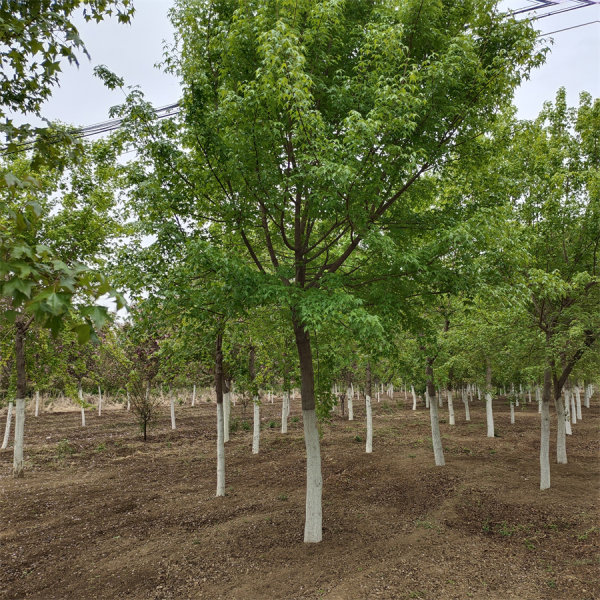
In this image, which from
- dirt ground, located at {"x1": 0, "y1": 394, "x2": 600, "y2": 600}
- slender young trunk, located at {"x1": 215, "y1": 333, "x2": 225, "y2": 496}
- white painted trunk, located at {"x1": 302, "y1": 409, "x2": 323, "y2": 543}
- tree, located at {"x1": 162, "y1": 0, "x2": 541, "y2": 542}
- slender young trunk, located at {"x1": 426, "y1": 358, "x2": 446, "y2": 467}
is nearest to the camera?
tree, located at {"x1": 162, "y1": 0, "x2": 541, "y2": 542}

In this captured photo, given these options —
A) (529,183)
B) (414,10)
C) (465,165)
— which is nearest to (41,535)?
(465,165)

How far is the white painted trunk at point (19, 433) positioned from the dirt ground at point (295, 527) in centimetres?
47

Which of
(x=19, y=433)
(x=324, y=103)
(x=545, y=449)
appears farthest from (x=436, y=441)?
(x=19, y=433)

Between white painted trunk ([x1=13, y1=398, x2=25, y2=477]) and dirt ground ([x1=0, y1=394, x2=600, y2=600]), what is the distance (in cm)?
47

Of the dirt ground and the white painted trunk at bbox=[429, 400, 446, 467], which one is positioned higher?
the white painted trunk at bbox=[429, 400, 446, 467]

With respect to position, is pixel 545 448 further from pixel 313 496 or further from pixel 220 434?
pixel 220 434

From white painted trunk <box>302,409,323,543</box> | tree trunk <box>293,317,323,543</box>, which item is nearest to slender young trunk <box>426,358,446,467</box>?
tree trunk <box>293,317,323,543</box>

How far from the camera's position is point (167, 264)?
6434 mm

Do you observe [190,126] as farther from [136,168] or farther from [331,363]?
[331,363]

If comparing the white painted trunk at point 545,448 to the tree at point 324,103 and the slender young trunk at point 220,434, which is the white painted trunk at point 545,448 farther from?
the slender young trunk at point 220,434

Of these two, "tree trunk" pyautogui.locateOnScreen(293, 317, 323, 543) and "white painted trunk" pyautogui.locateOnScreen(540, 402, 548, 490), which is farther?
"white painted trunk" pyautogui.locateOnScreen(540, 402, 548, 490)

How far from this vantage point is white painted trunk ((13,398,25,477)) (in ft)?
39.0

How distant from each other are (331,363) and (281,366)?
1.43 metres

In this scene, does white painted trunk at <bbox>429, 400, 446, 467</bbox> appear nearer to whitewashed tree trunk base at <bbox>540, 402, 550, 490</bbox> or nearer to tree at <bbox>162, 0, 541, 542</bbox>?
whitewashed tree trunk base at <bbox>540, 402, 550, 490</bbox>
